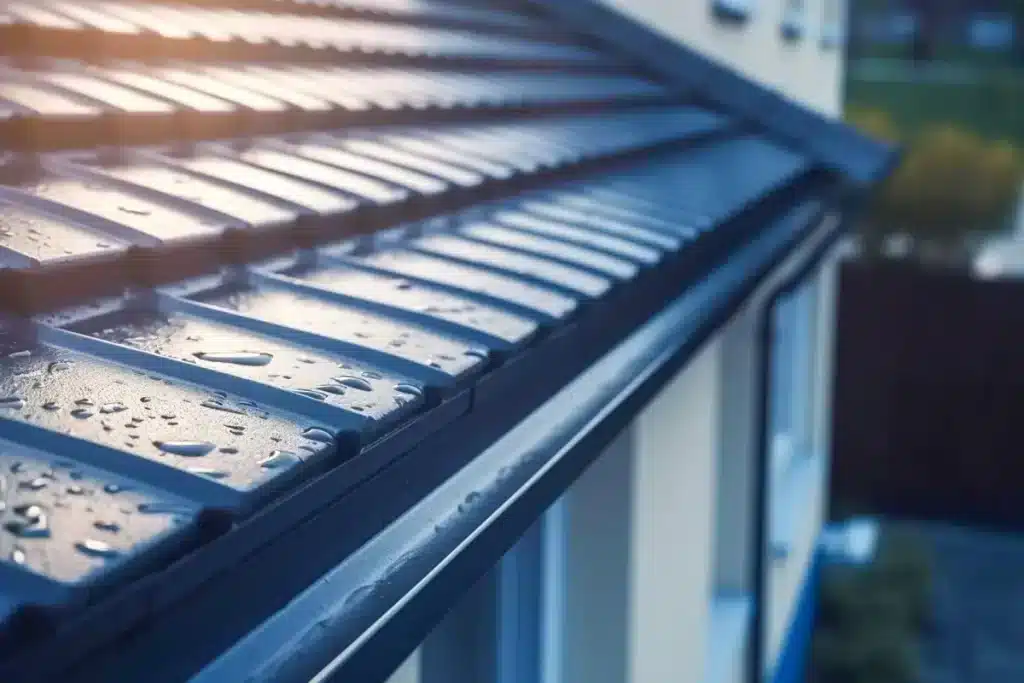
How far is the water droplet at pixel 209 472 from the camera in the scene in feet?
3.51

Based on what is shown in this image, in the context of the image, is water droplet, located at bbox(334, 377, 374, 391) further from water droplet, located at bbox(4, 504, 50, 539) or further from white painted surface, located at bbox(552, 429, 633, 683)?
white painted surface, located at bbox(552, 429, 633, 683)

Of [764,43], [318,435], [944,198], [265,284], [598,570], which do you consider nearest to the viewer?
[318,435]

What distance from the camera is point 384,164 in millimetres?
2482

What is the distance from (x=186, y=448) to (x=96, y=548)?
201 millimetres

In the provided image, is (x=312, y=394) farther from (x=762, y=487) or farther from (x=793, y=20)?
(x=793, y=20)

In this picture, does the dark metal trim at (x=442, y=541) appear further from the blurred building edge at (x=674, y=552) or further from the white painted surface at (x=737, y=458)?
the white painted surface at (x=737, y=458)

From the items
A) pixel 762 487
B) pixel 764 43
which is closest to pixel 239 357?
pixel 762 487

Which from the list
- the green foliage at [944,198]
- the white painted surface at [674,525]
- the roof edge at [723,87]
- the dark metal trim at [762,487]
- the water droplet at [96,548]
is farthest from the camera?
the green foliage at [944,198]

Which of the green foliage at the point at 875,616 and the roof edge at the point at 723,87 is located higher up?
the roof edge at the point at 723,87

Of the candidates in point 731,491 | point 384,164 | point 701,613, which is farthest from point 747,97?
point 384,164

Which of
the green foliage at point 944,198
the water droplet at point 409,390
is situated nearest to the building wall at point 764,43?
the green foliage at point 944,198

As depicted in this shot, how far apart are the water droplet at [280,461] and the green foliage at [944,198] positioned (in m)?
14.6

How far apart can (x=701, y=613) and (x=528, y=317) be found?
2793 millimetres

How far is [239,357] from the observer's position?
4.60 ft
